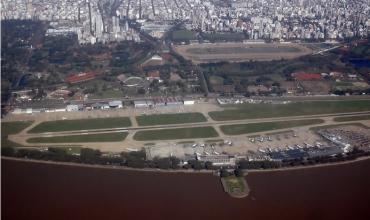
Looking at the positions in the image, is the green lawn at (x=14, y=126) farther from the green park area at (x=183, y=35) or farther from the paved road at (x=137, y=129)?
the green park area at (x=183, y=35)

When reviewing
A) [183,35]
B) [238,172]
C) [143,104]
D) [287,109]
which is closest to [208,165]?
[238,172]

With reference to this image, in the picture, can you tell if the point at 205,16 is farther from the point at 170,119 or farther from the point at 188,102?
the point at 170,119

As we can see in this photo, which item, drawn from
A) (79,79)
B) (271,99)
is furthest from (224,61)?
(79,79)

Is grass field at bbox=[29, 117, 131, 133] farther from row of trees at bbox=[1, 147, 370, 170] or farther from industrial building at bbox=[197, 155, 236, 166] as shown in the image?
industrial building at bbox=[197, 155, 236, 166]

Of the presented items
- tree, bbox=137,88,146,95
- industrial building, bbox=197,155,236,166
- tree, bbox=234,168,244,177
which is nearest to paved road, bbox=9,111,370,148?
industrial building, bbox=197,155,236,166

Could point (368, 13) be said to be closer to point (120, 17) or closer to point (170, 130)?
point (120, 17)

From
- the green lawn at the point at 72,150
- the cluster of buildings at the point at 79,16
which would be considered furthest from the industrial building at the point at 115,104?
the cluster of buildings at the point at 79,16

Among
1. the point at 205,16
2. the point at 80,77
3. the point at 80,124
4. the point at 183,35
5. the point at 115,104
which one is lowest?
the point at 80,124
